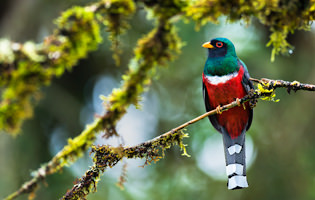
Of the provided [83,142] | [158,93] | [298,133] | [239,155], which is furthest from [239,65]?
[158,93]

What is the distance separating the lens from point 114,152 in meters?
1.92

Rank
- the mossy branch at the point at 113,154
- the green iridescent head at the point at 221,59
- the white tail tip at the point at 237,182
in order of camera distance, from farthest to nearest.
Answer: the green iridescent head at the point at 221,59
the white tail tip at the point at 237,182
the mossy branch at the point at 113,154

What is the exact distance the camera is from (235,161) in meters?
3.39

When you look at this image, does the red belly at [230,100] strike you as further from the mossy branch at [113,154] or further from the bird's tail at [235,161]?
the mossy branch at [113,154]

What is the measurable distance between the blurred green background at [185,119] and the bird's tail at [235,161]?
6.93ft

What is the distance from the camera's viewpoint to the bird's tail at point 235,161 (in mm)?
2971

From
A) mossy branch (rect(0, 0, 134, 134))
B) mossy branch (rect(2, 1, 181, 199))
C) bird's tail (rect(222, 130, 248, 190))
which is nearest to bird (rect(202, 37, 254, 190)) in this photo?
bird's tail (rect(222, 130, 248, 190))

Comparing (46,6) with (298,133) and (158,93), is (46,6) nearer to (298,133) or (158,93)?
(158,93)

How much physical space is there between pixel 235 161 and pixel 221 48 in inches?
45.6

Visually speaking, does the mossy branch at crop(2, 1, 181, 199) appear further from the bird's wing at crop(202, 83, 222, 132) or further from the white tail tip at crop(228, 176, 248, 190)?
the bird's wing at crop(202, 83, 222, 132)

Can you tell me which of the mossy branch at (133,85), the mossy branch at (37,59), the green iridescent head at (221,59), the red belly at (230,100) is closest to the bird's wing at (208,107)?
the red belly at (230,100)

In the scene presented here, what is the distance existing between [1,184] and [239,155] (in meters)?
3.23

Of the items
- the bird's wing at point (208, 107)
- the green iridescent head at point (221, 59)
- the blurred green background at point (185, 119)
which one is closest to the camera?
the green iridescent head at point (221, 59)

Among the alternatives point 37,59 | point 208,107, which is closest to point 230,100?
point 208,107
